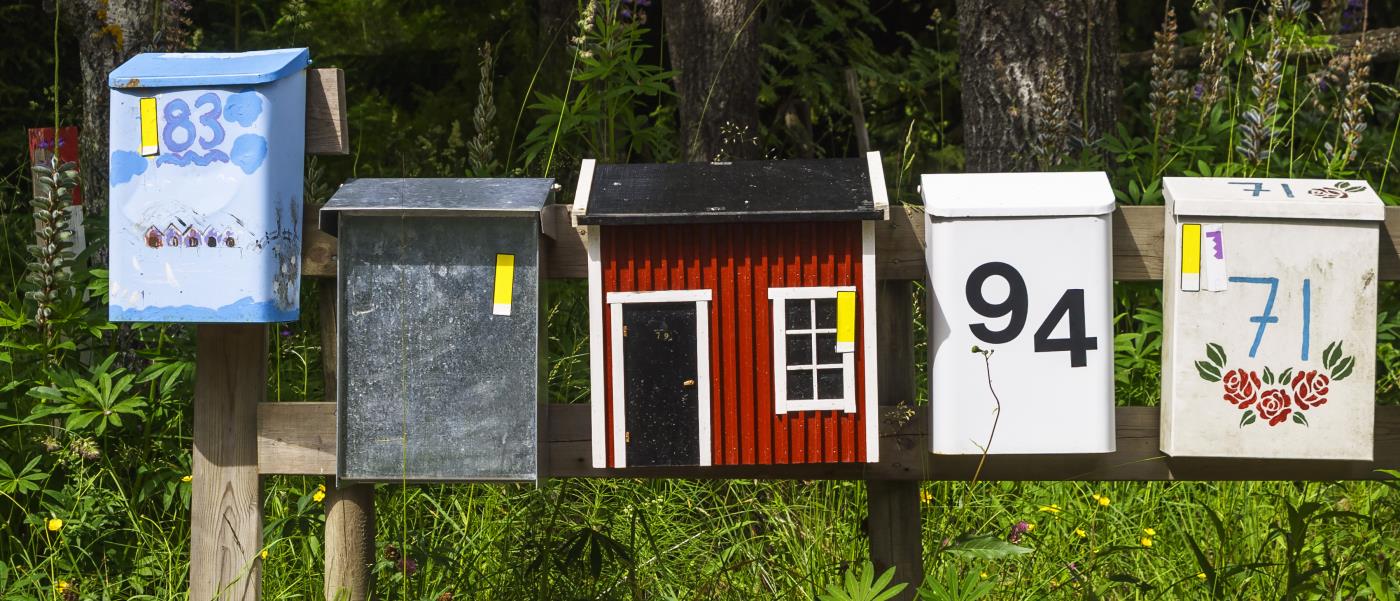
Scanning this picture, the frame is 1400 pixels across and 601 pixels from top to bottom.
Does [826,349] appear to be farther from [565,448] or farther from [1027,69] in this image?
[1027,69]

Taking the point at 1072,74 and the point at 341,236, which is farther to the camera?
the point at 1072,74

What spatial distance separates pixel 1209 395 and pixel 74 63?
6923 millimetres

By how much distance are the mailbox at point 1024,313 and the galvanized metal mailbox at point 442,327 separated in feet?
2.60

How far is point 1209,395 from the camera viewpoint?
229cm

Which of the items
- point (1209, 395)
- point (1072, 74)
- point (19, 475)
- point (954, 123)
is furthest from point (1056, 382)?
point (954, 123)

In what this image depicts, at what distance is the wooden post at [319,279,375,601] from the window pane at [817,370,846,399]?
102cm

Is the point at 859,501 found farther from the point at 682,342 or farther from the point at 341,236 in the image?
the point at 341,236

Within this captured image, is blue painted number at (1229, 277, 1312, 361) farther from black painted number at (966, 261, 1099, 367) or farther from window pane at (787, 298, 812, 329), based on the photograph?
window pane at (787, 298, 812, 329)

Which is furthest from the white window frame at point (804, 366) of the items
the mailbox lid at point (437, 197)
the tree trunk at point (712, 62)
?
the tree trunk at point (712, 62)

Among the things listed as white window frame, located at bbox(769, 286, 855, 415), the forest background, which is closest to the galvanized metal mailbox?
the forest background

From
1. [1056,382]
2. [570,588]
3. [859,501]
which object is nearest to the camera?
[1056,382]

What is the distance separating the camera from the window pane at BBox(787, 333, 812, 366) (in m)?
2.23

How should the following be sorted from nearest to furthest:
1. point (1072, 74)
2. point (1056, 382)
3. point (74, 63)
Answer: point (1056, 382) < point (1072, 74) < point (74, 63)

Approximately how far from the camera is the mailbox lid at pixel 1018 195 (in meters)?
2.21
